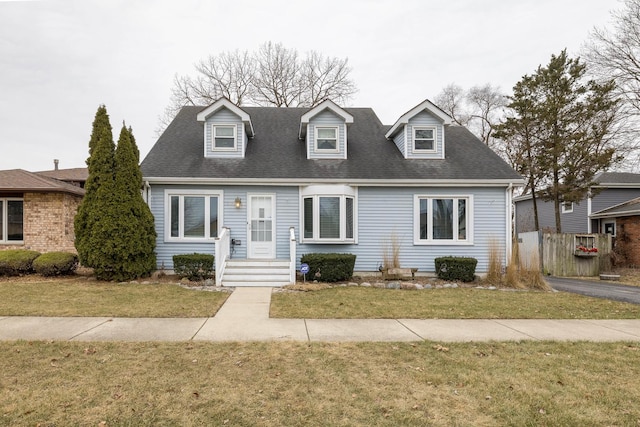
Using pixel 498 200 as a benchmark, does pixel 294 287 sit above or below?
below

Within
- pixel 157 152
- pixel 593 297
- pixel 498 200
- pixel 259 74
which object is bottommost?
pixel 593 297

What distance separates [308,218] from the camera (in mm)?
11984

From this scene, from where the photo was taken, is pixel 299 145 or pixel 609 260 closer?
pixel 299 145

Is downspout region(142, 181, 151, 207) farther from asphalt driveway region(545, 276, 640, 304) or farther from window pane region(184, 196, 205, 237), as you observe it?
asphalt driveway region(545, 276, 640, 304)

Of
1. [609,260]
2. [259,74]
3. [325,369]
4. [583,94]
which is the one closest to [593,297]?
[609,260]

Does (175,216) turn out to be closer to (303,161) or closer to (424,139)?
(303,161)

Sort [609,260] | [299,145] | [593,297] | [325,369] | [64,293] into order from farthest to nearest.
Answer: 1. [609,260]
2. [299,145]
3. [593,297]
4. [64,293]
5. [325,369]

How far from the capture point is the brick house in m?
13.9

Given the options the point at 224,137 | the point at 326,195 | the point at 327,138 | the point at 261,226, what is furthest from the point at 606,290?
the point at 224,137

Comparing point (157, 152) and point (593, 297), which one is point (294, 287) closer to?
point (157, 152)

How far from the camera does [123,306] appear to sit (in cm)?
736

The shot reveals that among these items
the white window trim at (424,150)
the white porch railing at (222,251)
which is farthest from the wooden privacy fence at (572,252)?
the white porch railing at (222,251)

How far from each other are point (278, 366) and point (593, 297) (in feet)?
31.9

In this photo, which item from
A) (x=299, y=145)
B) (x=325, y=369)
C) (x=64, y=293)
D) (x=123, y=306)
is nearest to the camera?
(x=325, y=369)
